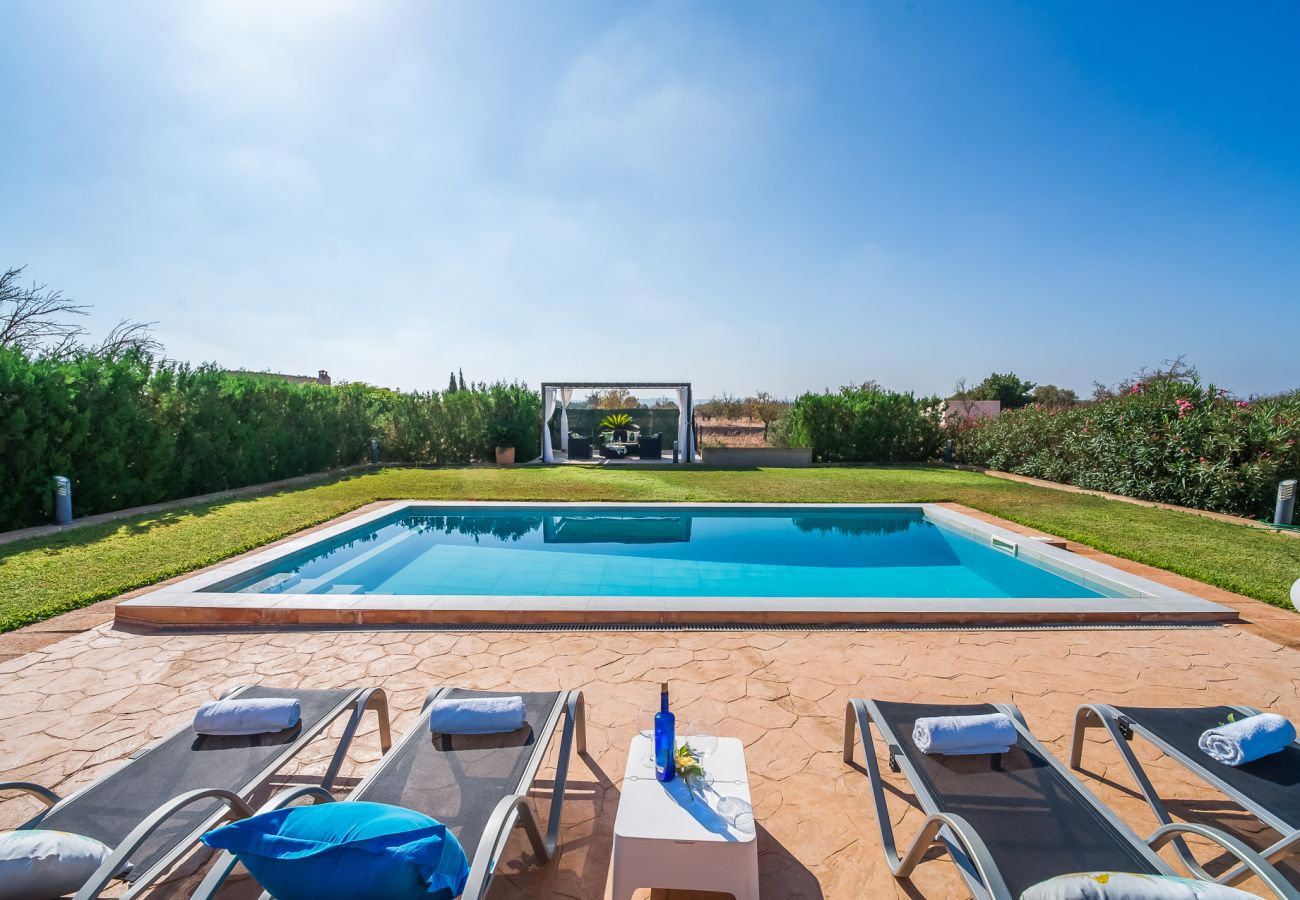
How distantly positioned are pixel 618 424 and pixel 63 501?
13.4 meters

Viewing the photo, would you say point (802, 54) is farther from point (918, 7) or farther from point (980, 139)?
point (980, 139)

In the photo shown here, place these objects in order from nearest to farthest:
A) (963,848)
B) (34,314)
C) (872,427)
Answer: (963,848)
(34,314)
(872,427)

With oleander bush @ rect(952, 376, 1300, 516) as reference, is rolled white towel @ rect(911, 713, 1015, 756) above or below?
below

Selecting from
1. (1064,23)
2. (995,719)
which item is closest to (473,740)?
(995,719)

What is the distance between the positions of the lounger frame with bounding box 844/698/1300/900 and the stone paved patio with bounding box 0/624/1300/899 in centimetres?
18

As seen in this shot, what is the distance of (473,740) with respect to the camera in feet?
7.34

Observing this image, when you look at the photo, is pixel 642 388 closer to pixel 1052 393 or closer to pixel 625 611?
pixel 625 611

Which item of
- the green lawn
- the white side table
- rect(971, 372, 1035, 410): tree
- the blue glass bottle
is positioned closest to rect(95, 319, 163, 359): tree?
the green lawn

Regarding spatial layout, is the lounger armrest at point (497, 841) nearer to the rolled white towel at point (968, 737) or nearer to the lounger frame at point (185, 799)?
the lounger frame at point (185, 799)

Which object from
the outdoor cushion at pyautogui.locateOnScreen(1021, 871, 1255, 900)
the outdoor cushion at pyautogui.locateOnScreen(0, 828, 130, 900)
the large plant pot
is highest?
the large plant pot

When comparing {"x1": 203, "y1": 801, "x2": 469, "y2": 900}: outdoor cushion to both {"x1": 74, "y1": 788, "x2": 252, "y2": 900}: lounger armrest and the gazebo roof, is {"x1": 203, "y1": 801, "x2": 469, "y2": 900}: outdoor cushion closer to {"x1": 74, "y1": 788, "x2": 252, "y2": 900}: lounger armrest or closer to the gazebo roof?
{"x1": 74, "y1": 788, "x2": 252, "y2": 900}: lounger armrest

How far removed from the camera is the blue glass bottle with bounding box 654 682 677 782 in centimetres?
189

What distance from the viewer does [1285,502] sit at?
25.1ft

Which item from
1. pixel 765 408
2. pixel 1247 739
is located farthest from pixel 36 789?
pixel 765 408
